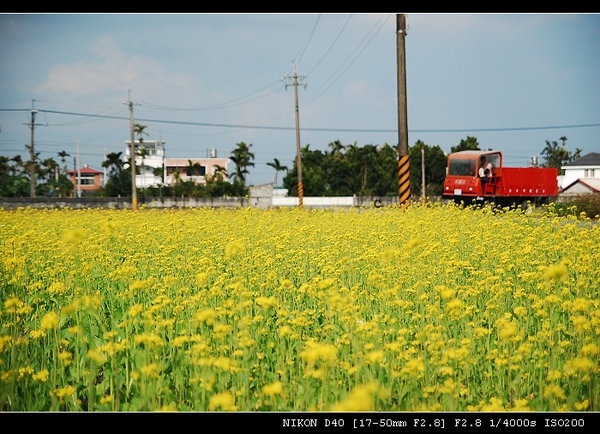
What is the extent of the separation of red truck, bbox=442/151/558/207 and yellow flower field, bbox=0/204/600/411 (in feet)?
50.6

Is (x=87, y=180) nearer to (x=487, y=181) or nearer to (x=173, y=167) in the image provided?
(x=173, y=167)

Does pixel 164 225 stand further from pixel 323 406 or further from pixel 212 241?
pixel 323 406

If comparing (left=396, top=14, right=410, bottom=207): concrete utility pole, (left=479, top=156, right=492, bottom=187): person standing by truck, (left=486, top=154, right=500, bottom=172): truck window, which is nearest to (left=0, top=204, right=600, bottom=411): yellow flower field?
(left=396, top=14, right=410, bottom=207): concrete utility pole

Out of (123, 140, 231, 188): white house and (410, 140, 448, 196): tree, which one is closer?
(410, 140, 448, 196): tree

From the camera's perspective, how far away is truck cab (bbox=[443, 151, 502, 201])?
21.3 m

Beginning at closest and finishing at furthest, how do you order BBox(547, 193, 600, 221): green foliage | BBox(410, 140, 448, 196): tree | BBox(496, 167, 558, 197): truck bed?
BBox(547, 193, 600, 221): green foliage
BBox(496, 167, 558, 197): truck bed
BBox(410, 140, 448, 196): tree

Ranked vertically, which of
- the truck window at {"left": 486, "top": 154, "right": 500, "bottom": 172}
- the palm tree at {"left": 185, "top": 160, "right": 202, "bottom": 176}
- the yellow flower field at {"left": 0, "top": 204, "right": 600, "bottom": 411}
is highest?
the palm tree at {"left": 185, "top": 160, "right": 202, "bottom": 176}

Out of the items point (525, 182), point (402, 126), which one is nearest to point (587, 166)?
point (402, 126)

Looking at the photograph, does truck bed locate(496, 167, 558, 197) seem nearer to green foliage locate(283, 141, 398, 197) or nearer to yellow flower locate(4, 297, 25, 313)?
green foliage locate(283, 141, 398, 197)

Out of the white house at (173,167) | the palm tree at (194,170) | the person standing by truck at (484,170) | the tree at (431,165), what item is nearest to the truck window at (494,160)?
the person standing by truck at (484,170)

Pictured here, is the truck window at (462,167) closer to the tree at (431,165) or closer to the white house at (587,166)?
the tree at (431,165)

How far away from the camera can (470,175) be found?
2142 cm

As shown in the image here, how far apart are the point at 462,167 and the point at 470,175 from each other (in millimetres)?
454
